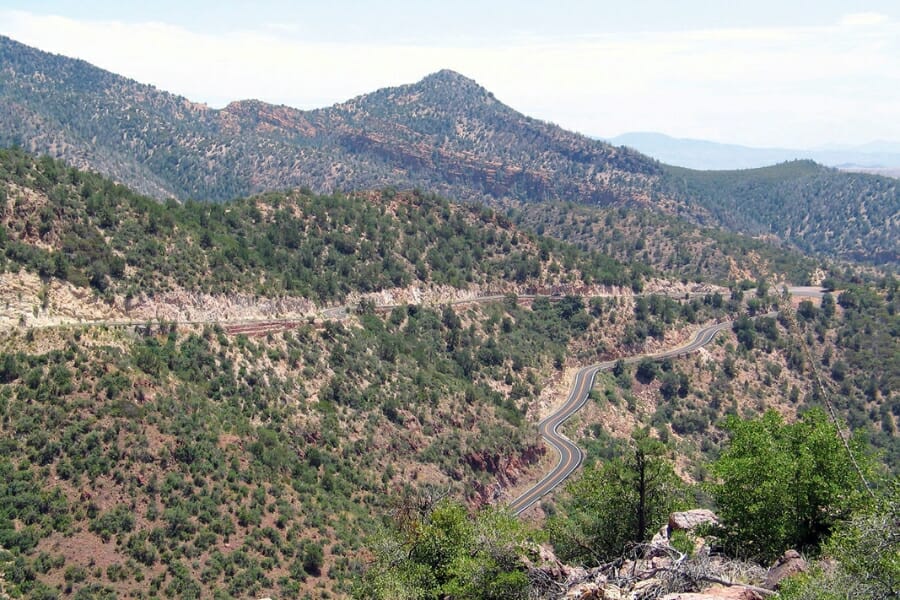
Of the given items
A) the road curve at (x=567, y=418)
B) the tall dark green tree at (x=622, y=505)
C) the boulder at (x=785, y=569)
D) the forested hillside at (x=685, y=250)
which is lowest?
the road curve at (x=567, y=418)

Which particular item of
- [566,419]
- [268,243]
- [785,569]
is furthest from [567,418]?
[785,569]

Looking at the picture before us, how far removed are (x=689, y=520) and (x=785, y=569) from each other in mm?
8510

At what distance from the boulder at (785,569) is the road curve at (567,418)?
2949cm

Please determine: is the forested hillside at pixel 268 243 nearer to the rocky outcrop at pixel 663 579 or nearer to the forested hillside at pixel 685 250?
the forested hillside at pixel 685 250

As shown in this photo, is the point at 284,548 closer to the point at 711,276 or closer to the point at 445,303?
the point at 445,303

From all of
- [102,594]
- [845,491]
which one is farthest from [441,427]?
[845,491]

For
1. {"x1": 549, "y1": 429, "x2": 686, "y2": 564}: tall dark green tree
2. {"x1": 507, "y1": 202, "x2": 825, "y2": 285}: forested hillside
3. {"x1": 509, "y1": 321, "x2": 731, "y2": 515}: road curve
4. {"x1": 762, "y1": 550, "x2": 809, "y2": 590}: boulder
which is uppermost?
{"x1": 507, "y1": 202, "x2": 825, "y2": 285}: forested hillside

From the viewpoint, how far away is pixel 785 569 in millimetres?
23891

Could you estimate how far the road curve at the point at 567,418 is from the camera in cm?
7338

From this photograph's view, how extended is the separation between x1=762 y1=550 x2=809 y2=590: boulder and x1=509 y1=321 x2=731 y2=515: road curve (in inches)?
1161

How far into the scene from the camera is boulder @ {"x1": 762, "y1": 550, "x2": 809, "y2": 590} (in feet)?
77.4

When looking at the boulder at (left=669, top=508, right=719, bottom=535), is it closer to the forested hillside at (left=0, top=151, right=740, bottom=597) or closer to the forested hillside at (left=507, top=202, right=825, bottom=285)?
the forested hillside at (left=0, top=151, right=740, bottom=597)

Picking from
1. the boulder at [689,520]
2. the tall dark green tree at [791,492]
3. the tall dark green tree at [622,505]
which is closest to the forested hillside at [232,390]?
the tall dark green tree at [622,505]

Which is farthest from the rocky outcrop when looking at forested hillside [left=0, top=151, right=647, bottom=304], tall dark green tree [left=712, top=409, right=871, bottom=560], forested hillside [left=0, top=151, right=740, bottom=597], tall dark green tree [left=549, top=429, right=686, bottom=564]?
forested hillside [left=0, top=151, right=647, bottom=304]
